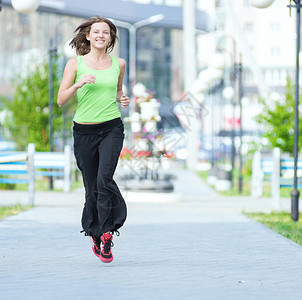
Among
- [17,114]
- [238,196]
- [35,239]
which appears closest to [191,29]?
[17,114]

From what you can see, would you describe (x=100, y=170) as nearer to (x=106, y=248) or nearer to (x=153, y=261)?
(x=106, y=248)

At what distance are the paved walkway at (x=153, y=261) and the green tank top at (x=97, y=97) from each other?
1174mm

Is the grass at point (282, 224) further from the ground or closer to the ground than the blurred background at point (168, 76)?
closer to the ground

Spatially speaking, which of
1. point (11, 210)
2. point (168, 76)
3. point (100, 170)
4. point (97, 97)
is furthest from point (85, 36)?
point (168, 76)

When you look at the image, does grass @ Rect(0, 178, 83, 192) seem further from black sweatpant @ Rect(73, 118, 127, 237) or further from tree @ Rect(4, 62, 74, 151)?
black sweatpant @ Rect(73, 118, 127, 237)

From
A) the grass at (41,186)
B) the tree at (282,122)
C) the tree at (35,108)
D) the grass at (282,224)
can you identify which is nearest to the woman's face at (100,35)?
the grass at (282,224)

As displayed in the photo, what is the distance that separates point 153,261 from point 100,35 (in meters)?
1.90

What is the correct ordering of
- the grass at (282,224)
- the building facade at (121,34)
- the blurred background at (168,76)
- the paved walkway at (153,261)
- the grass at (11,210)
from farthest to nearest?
1. the building facade at (121,34)
2. the blurred background at (168,76)
3. the grass at (11,210)
4. the grass at (282,224)
5. the paved walkway at (153,261)

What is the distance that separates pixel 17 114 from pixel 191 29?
1814cm

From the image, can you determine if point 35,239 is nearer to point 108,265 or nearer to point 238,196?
point 108,265

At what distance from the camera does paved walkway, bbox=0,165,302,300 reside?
19.2ft

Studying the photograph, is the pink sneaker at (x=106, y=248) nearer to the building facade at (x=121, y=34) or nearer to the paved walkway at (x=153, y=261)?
the paved walkway at (x=153, y=261)

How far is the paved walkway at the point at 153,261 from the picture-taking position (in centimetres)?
586

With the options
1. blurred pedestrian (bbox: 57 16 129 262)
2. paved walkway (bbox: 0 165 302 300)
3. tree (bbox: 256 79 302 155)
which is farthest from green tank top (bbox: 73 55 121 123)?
tree (bbox: 256 79 302 155)
